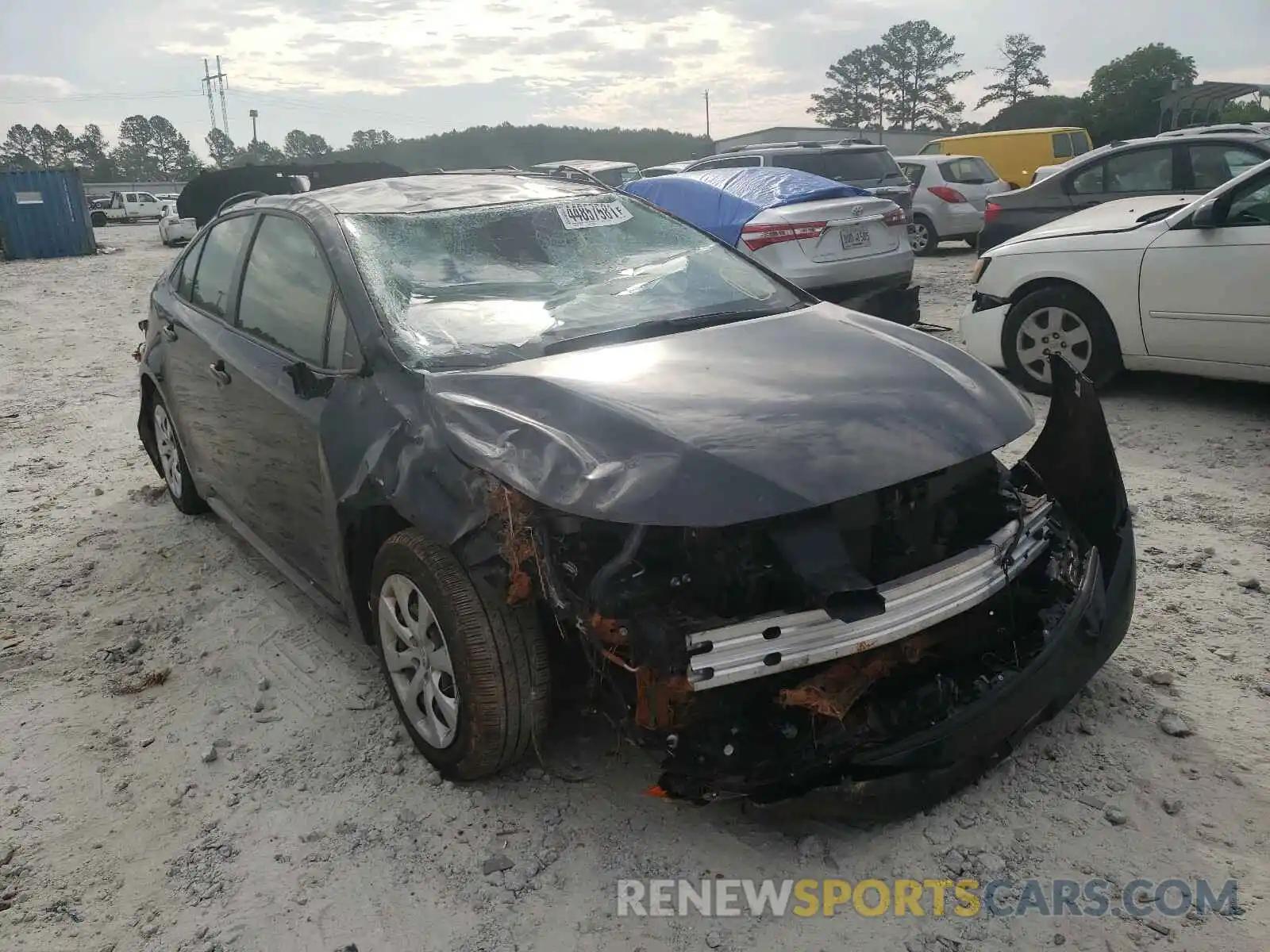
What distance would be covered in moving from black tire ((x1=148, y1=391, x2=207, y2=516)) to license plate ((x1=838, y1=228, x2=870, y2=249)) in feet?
15.8

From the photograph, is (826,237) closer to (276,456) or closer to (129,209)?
(276,456)

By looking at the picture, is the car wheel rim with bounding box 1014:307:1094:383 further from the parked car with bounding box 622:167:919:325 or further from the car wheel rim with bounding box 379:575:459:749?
the car wheel rim with bounding box 379:575:459:749

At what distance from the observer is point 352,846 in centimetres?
253

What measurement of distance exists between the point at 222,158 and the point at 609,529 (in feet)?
325

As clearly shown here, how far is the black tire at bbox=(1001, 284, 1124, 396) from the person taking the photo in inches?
226

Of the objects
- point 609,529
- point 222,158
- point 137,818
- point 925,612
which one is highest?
point 222,158

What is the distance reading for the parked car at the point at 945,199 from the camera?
45.6 ft

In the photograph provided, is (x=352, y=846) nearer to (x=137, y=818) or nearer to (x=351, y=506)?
(x=137, y=818)

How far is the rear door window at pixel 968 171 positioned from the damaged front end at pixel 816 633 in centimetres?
1318

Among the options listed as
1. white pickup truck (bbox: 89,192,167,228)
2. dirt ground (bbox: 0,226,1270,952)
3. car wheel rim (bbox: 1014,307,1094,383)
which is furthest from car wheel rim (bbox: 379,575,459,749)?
white pickup truck (bbox: 89,192,167,228)

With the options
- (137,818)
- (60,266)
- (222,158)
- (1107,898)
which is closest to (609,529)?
(1107,898)

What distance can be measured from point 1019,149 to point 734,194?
13.2 meters

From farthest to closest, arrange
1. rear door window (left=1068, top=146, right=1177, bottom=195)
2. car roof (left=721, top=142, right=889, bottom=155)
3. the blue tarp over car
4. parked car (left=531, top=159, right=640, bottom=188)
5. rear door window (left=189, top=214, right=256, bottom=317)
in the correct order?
parked car (left=531, top=159, right=640, bottom=188) < car roof (left=721, top=142, right=889, bottom=155) < rear door window (left=1068, top=146, right=1177, bottom=195) < the blue tarp over car < rear door window (left=189, top=214, right=256, bottom=317)

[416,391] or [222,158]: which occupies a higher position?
[222,158]
